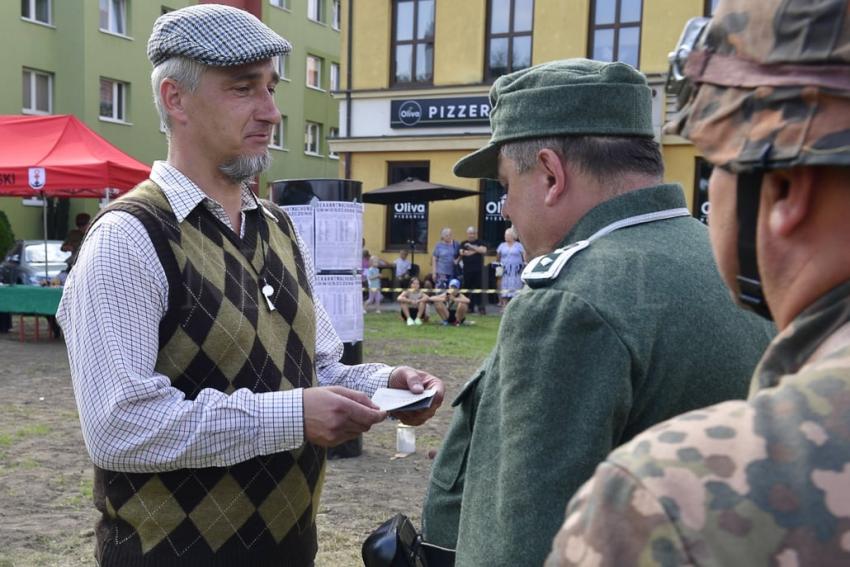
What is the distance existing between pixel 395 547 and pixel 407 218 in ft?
65.6

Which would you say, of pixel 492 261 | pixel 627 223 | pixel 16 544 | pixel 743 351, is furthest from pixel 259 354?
pixel 492 261

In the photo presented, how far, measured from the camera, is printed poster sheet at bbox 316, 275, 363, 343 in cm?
621

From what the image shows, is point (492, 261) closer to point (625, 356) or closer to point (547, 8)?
point (547, 8)

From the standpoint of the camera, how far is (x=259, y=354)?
2.33m

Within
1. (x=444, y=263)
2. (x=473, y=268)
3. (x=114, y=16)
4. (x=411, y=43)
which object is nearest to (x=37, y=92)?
(x=114, y=16)

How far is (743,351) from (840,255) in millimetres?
903

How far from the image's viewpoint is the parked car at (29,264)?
59.0ft

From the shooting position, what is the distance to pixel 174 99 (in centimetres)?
246

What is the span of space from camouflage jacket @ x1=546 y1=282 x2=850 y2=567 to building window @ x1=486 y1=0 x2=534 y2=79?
20.9 metres

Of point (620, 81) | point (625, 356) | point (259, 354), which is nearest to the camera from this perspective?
point (625, 356)

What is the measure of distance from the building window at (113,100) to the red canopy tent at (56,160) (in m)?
17.5

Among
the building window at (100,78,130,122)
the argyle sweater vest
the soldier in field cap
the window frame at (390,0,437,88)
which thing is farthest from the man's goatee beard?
the building window at (100,78,130,122)

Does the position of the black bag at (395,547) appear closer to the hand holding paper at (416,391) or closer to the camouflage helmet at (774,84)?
the hand holding paper at (416,391)

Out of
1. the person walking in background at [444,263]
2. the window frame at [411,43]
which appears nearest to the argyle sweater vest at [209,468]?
the person walking in background at [444,263]
